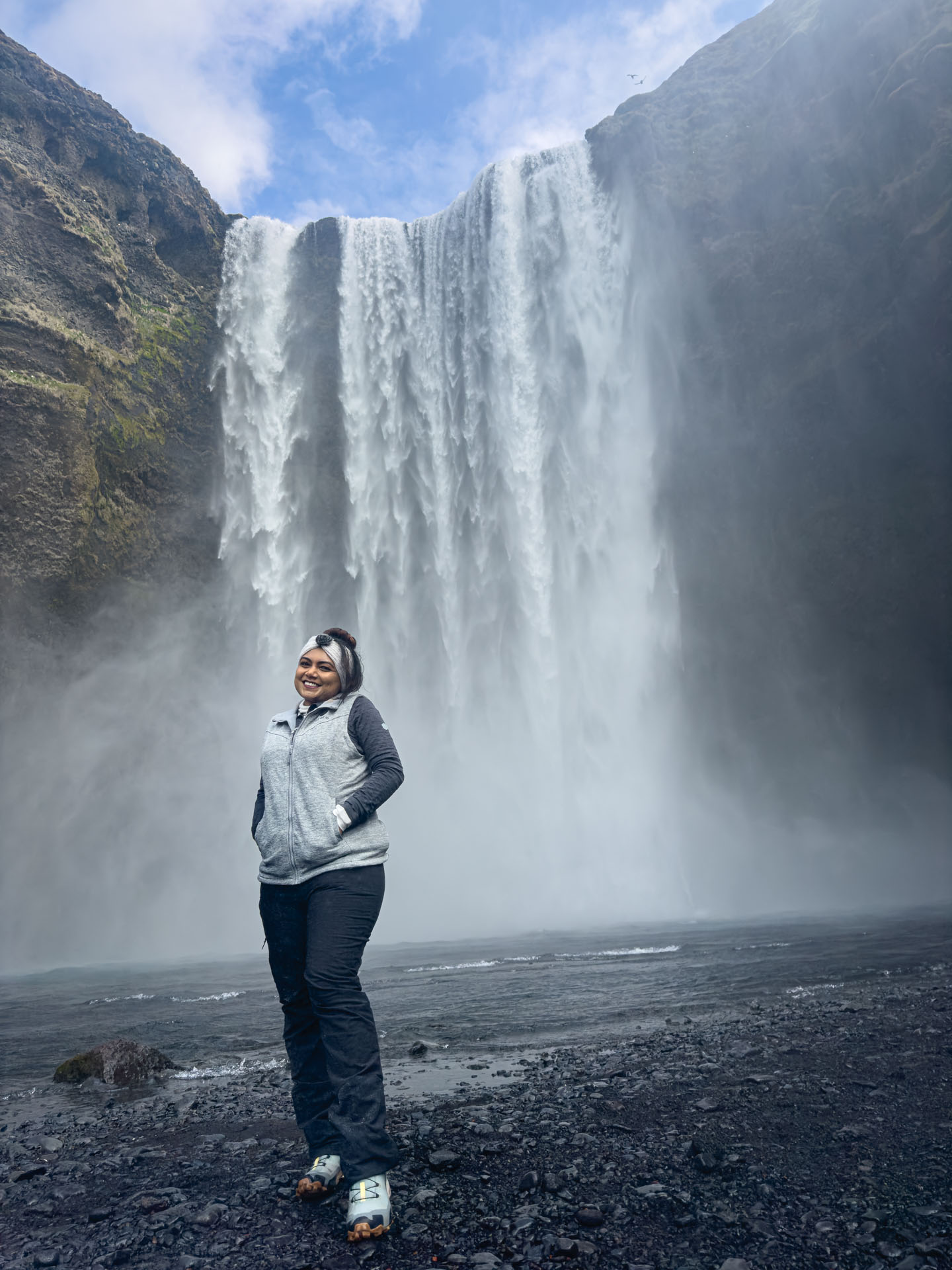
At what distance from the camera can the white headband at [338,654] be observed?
137 inches

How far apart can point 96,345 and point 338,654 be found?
24079mm

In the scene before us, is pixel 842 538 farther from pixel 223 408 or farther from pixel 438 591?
pixel 223 408

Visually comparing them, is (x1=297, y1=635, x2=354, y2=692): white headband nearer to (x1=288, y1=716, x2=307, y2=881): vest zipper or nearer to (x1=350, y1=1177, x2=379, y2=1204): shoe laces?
(x1=288, y1=716, x2=307, y2=881): vest zipper

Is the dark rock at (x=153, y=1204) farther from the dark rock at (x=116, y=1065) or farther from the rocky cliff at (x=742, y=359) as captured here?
the rocky cliff at (x=742, y=359)

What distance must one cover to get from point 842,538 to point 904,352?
17.2 ft

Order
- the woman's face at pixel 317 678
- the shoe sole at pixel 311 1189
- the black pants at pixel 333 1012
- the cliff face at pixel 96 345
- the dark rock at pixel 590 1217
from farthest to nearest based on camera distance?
the cliff face at pixel 96 345 → the woman's face at pixel 317 678 → the shoe sole at pixel 311 1189 → the black pants at pixel 333 1012 → the dark rock at pixel 590 1217

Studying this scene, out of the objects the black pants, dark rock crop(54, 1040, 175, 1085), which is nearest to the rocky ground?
the black pants

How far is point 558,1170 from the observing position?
3184mm

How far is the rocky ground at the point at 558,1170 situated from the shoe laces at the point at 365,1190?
13cm

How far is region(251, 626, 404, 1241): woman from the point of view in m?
2.93

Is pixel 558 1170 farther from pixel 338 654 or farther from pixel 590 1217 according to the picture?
pixel 338 654

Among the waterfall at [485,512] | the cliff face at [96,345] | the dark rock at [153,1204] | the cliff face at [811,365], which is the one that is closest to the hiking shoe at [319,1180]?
the dark rock at [153,1204]

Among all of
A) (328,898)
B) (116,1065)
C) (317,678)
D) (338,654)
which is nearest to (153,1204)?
(328,898)

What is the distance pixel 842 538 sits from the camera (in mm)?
23188
